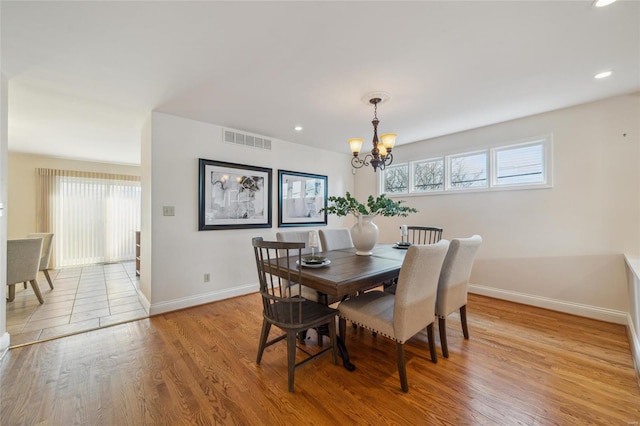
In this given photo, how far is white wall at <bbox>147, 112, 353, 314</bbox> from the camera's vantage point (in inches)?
119

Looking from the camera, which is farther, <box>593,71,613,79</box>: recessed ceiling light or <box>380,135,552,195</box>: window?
<box>380,135,552,195</box>: window

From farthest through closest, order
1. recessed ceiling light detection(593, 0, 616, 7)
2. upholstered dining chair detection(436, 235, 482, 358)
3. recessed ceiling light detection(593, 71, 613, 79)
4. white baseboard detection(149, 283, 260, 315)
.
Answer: white baseboard detection(149, 283, 260, 315) → recessed ceiling light detection(593, 71, 613, 79) → upholstered dining chair detection(436, 235, 482, 358) → recessed ceiling light detection(593, 0, 616, 7)

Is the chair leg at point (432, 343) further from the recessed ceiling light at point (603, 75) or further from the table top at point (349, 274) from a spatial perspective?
the recessed ceiling light at point (603, 75)

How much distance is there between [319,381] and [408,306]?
0.85m

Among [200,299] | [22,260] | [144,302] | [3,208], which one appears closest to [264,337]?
[200,299]

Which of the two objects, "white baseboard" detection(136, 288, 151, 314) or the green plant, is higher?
the green plant

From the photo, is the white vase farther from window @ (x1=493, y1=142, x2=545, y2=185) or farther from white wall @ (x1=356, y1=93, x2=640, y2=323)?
window @ (x1=493, y1=142, x2=545, y2=185)

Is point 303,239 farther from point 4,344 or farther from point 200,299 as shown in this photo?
point 4,344

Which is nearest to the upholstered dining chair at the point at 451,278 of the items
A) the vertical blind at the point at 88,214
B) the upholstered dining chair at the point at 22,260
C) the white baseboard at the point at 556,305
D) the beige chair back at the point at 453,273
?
the beige chair back at the point at 453,273

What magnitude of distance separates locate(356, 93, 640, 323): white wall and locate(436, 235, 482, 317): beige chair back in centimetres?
169

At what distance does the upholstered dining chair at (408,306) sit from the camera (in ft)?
5.44

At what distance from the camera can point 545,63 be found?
2.08 meters

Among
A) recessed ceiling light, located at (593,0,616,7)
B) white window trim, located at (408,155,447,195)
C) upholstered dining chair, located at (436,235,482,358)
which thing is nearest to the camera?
recessed ceiling light, located at (593,0,616,7)

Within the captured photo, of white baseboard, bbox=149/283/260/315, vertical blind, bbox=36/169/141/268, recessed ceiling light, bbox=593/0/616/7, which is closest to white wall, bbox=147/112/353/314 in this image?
white baseboard, bbox=149/283/260/315
